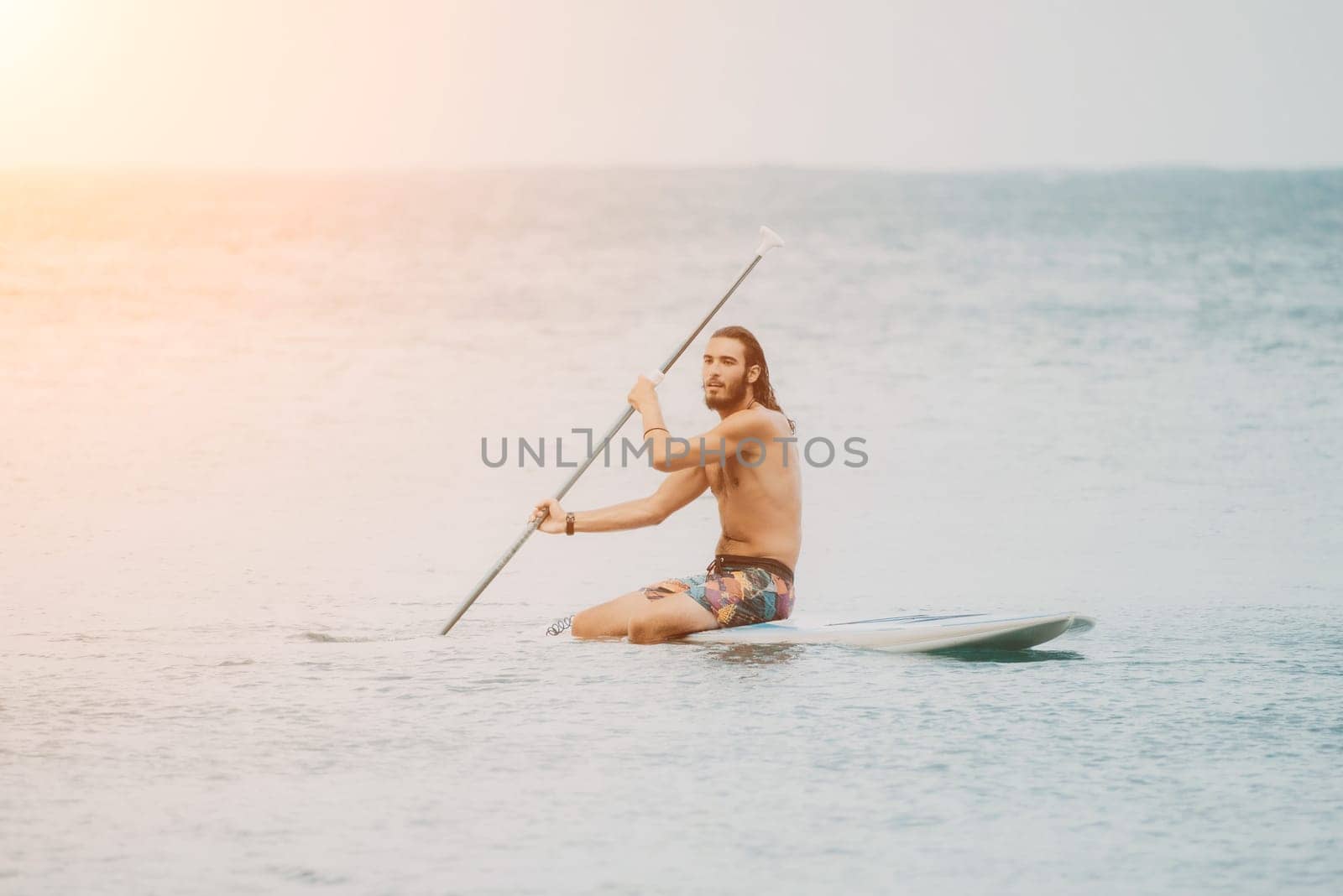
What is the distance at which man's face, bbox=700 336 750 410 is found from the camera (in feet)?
14.2

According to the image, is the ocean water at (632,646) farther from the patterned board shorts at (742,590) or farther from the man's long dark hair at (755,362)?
the man's long dark hair at (755,362)

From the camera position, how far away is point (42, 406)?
9.52m

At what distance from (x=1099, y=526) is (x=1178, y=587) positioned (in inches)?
42.9

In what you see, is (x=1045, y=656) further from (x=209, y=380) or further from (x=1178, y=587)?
(x=209, y=380)

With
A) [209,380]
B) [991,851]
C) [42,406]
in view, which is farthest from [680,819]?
[209,380]

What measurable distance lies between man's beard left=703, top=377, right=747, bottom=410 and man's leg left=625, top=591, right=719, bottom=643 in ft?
1.54

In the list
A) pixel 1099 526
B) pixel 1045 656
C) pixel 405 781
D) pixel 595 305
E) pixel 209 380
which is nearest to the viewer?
pixel 405 781

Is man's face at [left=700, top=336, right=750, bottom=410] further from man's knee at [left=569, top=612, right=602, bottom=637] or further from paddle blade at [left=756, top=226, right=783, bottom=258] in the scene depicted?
man's knee at [left=569, top=612, right=602, bottom=637]

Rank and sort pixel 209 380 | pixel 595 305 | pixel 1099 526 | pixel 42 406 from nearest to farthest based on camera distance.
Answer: pixel 1099 526 < pixel 42 406 < pixel 209 380 < pixel 595 305

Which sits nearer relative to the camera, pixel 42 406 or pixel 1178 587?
pixel 1178 587

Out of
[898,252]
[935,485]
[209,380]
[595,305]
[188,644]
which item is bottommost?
[188,644]

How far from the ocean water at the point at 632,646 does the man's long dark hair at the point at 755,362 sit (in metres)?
0.61

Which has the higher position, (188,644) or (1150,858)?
(188,644)

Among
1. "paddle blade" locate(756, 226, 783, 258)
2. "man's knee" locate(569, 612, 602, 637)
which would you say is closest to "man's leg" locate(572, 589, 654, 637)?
"man's knee" locate(569, 612, 602, 637)
